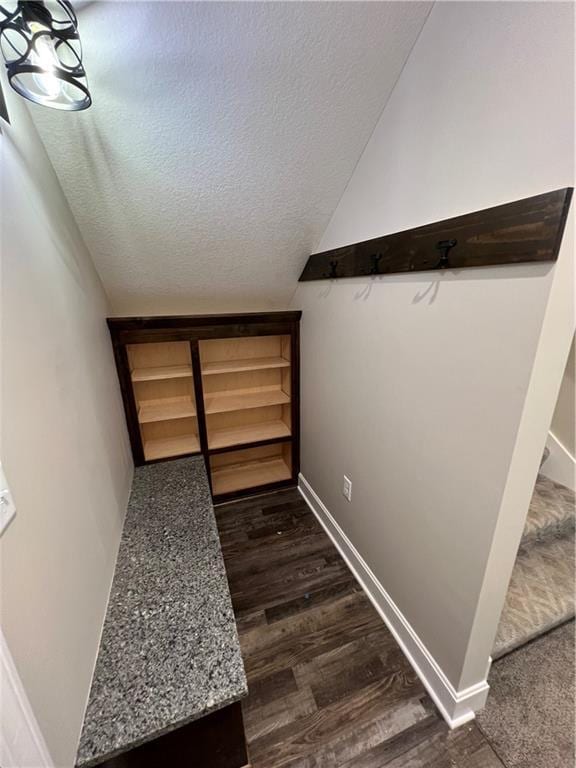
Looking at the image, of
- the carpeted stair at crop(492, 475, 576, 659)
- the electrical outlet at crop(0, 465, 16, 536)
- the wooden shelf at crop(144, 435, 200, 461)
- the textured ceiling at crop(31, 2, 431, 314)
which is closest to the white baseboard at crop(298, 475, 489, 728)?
the carpeted stair at crop(492, 475, 576, 659)

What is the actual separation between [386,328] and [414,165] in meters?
0.59

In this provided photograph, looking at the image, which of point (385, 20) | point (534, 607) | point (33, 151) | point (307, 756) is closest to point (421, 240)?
point (385, 20)

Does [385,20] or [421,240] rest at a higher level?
[385,20]

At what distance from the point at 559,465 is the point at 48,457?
8.74ft

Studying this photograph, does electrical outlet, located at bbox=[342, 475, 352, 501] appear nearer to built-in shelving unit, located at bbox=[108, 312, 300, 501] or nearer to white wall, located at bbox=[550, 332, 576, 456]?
built-in shelving unit, located at bbox=[108, 312, 300, 501]

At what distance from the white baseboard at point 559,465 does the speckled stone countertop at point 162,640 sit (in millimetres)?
2109

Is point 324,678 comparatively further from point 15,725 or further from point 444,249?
point 444,249

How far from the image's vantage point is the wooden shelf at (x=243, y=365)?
2273 mm

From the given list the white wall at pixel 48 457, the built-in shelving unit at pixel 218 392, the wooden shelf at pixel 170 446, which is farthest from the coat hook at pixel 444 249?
the wooden shelf at pixel 170 446

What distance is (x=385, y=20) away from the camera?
969 millimetres

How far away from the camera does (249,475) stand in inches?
106

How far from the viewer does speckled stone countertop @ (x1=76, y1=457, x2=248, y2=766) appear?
814 mm

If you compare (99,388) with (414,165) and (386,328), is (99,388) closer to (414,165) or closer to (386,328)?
(386,328)

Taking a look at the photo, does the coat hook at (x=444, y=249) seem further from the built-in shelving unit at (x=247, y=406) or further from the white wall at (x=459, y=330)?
the built-in shelving unit at (x=247, y=406)
